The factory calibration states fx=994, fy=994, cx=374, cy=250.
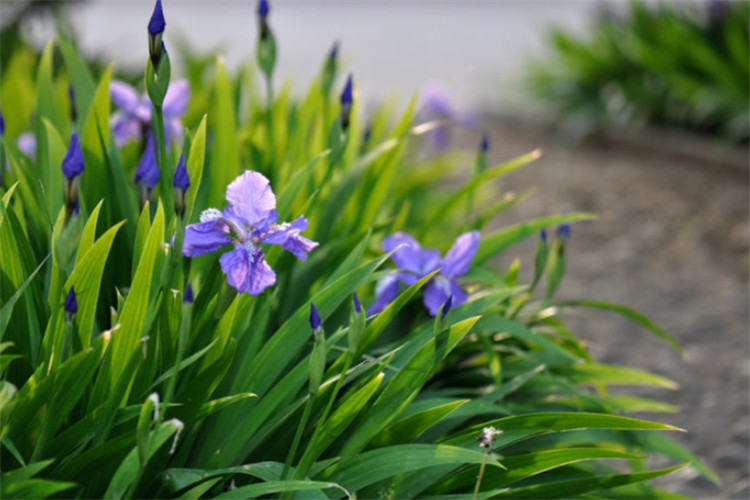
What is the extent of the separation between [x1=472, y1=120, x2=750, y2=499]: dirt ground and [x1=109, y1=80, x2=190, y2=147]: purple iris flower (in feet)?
4.73

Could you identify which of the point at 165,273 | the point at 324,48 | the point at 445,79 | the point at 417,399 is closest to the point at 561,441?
the point at 417,399

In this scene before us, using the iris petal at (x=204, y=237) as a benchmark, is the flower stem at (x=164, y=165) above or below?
above

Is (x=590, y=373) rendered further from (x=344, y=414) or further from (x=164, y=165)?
(x=164, y=165)

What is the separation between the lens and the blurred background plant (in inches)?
229

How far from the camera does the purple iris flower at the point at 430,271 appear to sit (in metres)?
1.99

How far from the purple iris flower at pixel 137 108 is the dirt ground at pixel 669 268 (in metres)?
1.44

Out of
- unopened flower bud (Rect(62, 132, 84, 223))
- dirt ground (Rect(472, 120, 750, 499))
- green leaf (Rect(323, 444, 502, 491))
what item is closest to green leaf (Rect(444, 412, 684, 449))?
green leaf (Rect(323, 444, 502, 491))

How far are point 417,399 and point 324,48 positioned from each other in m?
8.51

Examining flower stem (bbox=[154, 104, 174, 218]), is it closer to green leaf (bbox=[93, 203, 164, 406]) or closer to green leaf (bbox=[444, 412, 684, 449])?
green leaf (bbox=[93, 203, 164, 406])

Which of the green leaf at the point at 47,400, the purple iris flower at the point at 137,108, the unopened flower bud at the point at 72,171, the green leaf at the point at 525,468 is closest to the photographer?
the unopened flower bud at the point at 72,171

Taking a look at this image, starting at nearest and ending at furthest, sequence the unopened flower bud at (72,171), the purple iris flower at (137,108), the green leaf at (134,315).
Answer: the unopened flower bud at (72,171)
the green leaf at (134,315)
the purple iris flower at (137,108)

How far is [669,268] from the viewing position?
466 centimetres

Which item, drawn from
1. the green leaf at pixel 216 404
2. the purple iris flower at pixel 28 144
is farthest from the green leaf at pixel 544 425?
the purple iris flower at pixel 28 144

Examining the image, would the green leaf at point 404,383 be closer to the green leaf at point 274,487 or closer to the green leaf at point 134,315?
the green leaf at point 274,487
